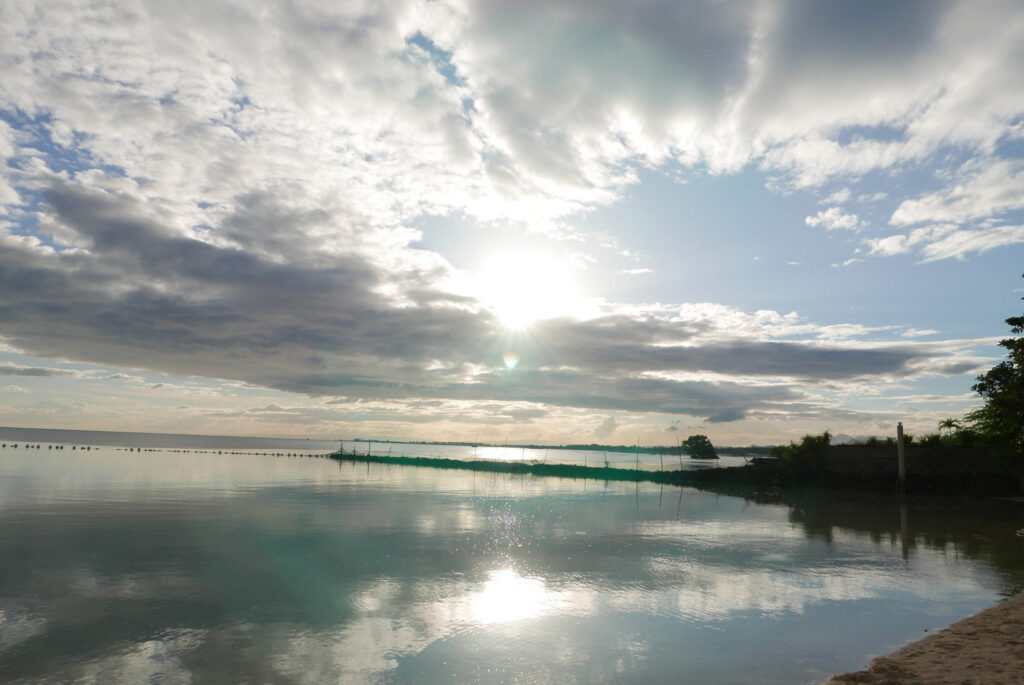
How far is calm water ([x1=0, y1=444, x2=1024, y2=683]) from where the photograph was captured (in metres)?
11.0

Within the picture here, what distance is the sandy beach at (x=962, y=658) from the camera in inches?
380

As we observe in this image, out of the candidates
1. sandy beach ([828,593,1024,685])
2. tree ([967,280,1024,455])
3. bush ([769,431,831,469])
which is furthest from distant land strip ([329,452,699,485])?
sandy beach ([828,593,1024,685])

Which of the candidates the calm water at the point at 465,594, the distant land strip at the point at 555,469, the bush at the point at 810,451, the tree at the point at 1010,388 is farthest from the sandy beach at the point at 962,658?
the distant land strip at the point at 555,469

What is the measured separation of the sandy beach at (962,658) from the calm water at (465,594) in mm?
637

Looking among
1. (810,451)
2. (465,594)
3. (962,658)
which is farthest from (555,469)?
(962,658)

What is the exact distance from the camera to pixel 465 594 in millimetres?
15953

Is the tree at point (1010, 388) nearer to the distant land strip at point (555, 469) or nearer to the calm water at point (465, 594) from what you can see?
the calm water at point (465, 594)

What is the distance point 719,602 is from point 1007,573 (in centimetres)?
1098

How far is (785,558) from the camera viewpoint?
72.0 feet

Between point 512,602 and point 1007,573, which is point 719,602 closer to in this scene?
point 512,602

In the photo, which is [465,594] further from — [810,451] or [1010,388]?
[810,451]

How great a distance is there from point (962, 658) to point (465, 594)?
1102 cm

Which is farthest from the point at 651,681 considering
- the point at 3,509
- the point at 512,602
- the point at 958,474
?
the point at 958,474

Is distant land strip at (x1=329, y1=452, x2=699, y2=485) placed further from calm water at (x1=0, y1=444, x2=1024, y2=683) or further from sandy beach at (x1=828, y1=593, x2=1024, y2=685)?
sandy beach at (x1=828, y1=593, x2=1024, y2=685)
